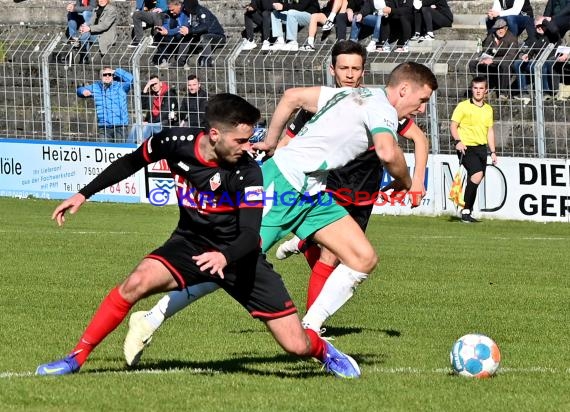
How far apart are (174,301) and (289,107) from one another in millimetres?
2027

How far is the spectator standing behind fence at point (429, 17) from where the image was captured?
83.4 feet

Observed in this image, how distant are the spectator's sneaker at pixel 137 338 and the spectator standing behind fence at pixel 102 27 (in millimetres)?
17849

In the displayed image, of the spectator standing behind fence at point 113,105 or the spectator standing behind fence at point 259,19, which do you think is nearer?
the spectator standing behind fence at point 113,105

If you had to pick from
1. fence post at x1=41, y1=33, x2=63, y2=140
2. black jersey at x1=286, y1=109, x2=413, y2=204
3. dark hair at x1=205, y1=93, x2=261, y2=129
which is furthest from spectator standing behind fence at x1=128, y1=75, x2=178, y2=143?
dark hair at x1=205, y1=93, x2=261, y2=129

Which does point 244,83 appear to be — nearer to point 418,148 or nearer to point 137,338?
point 418,148

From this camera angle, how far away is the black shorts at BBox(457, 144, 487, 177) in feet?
68.1

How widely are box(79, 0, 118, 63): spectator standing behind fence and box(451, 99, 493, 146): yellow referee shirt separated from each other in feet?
25.9

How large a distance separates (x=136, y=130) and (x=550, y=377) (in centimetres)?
1620

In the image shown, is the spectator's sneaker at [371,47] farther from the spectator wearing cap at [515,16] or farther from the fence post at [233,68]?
the fence post at [233,68]

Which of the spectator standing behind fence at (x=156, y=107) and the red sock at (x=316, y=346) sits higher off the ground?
the spectator standing behind fence at (x=156, y=107)

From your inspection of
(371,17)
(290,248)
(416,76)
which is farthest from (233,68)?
(416,76)

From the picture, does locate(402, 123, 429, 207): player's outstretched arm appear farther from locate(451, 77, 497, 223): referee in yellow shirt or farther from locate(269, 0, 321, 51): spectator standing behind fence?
locate(269, 0, 321, 51): spectator standing behind fence

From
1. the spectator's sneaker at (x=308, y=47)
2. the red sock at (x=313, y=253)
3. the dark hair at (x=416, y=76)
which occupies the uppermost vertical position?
the spectator's sneaker at (x=308, y=47)

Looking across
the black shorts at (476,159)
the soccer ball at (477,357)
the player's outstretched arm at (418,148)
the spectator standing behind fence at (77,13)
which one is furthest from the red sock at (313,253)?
the spectator standing behind fence at (77,13)
